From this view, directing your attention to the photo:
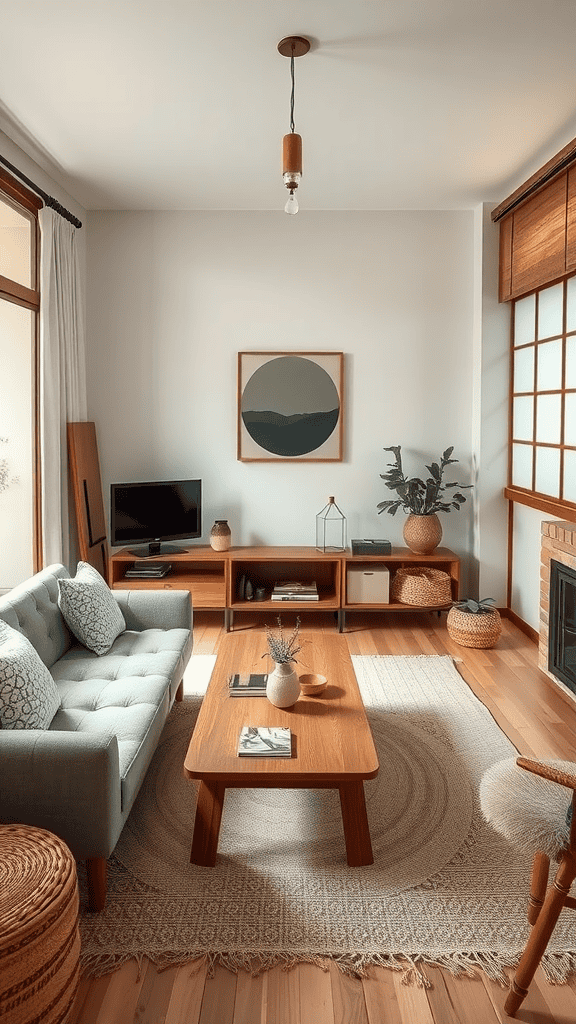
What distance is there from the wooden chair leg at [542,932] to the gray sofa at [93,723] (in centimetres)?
108

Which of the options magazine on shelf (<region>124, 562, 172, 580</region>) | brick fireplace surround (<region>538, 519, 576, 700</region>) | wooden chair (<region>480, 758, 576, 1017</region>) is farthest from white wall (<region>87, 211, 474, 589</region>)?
wooden chair (<region>480, 758, 576, 1017</region>)

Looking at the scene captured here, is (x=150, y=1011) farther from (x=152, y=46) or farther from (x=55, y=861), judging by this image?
(x=152, y=46)

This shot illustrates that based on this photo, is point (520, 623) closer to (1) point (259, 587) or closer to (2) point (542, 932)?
(1) point (259, 587)

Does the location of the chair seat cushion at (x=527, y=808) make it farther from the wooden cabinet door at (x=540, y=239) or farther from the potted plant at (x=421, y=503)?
the potted plant at (x=421, y=503)

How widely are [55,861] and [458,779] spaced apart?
5.38 ft

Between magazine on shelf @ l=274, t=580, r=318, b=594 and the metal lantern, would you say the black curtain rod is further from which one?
magazine on shelf @ l=274, t=580, r=318, b=594

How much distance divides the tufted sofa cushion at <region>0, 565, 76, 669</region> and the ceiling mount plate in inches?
91.3

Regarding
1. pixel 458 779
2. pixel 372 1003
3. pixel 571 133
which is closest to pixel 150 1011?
pixel 372 1003

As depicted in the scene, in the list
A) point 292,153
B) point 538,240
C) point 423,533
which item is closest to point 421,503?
point 423,533

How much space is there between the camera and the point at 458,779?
9.41ft

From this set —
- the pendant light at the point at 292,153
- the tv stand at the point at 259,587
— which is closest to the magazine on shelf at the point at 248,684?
the pendant light at the point at 292,153

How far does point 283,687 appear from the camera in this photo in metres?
2.65

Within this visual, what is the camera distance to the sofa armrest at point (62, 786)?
79.1 inches

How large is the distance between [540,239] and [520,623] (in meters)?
2.37
